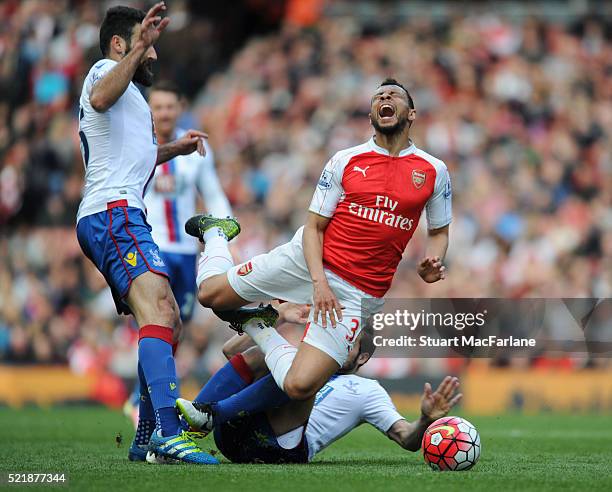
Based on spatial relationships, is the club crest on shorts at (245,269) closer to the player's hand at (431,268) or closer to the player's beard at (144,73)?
the player's hand at (431,268)

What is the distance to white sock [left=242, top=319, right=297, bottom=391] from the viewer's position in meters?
7.20

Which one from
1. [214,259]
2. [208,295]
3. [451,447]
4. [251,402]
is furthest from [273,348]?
[451,447]

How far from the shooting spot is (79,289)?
17.0 meters

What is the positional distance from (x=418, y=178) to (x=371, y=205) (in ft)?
1.17

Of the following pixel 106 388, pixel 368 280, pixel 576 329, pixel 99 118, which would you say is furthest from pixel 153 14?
pixel 106 388

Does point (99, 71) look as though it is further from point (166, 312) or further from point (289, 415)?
point (289, 415)

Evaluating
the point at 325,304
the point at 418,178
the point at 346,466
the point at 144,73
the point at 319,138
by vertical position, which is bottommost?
the point at 346,466

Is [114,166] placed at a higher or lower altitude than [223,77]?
lower

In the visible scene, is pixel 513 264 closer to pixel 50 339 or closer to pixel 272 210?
pixel 272 210

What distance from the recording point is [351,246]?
754 cm

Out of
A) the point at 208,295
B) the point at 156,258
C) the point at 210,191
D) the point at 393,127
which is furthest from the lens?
the point at 210,191

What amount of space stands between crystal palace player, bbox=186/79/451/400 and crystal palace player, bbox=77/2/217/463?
633 mm

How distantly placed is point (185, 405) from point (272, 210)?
34.6 ft

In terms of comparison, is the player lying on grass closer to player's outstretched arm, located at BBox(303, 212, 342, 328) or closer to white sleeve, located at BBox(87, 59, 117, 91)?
player's outstretched arm, located at BBox(303, 212, 342, 328)
